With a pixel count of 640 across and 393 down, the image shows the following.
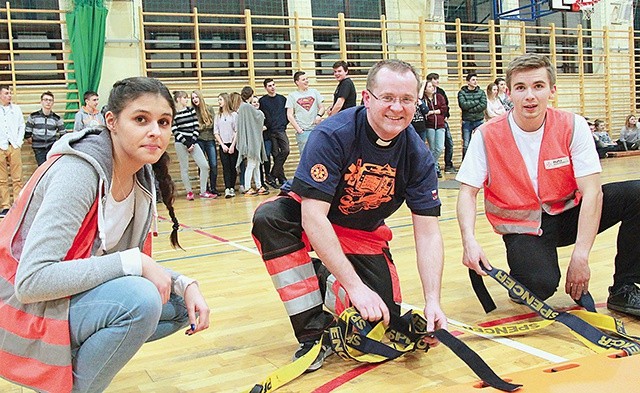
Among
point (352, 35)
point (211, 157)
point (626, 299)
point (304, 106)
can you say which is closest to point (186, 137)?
point (211, 157)

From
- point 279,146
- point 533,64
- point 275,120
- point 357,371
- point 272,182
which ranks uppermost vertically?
point 275,120

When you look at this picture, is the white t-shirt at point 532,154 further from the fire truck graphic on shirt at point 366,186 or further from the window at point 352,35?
the window at point 352,35

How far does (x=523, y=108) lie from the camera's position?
257cm

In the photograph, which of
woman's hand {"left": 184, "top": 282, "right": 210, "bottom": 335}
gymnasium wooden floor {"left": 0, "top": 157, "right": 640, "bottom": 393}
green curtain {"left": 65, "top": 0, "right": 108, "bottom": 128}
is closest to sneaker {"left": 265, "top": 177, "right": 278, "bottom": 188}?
green curtain {"left": 65, "top": 0, "right": 108, "bottom": 128}

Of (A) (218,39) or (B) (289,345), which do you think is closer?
(B) (289,345)

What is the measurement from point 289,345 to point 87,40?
7.16 m

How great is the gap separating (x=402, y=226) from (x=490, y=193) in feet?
8.06

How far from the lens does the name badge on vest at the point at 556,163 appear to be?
2559 mm

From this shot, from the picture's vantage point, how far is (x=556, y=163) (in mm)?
2562

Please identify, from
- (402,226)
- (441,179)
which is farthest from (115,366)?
(441,179)

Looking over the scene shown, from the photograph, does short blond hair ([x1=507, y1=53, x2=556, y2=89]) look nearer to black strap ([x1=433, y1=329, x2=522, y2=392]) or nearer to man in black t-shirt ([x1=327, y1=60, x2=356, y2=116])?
black strap ([x1=433, y1=329, x2=522, y2=392])

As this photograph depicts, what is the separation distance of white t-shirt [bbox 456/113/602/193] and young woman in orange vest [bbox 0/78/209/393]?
146 cm

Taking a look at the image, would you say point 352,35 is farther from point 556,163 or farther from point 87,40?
point 556,163

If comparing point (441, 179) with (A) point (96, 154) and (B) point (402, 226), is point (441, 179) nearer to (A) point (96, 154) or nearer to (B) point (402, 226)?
(B) point (402, 226)
